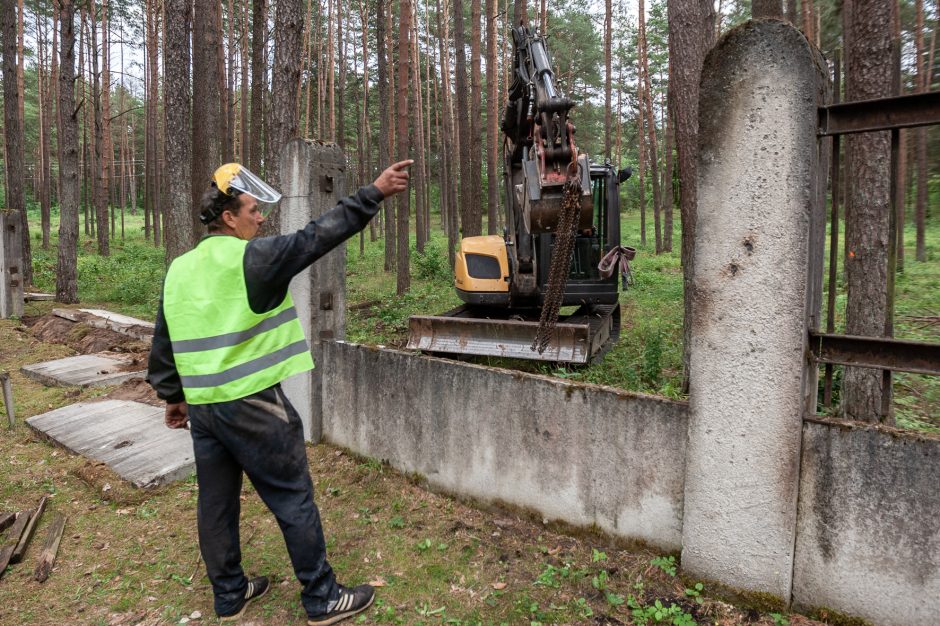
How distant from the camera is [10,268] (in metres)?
11.8

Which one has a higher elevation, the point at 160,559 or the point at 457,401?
the point at 457,401

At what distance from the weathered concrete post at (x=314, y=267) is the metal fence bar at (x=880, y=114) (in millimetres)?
3701

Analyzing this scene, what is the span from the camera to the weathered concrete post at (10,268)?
1153cm

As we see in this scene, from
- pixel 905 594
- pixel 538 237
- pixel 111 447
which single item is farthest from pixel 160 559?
pixel 538 237

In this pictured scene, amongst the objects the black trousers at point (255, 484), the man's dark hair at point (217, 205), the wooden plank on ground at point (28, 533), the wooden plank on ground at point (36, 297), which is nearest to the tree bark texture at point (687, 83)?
the black trousers at point (255, 484)

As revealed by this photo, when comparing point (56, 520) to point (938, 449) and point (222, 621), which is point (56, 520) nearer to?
point (222, 621)

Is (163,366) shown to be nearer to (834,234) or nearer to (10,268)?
(834,234)

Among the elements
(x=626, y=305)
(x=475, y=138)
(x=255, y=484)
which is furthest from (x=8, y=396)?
(x=475, y=138)

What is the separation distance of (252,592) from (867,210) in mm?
5323

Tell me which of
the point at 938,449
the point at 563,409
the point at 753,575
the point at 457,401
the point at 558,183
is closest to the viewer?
the point at 938,449

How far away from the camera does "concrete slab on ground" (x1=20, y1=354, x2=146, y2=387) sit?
753 cm

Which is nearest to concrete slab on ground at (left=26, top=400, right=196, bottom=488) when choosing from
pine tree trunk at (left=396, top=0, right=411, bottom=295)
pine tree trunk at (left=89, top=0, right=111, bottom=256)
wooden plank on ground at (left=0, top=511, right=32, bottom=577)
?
wooden plank on ground at (left=0, top=511, right=32, bottom=577)

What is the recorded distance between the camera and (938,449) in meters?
2.61

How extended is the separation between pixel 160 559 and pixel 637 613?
3.03 metres
